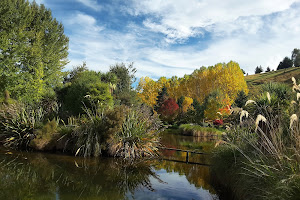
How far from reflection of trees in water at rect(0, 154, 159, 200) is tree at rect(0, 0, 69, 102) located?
10.7m

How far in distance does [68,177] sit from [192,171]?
3868mm

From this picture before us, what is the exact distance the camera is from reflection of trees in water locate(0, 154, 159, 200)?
4965mm

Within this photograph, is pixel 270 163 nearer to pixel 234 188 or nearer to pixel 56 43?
pixel 234 188

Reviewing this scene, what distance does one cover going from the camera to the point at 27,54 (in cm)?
2138

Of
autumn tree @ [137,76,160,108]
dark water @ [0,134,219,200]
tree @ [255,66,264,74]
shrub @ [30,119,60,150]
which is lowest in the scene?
dark water @ [0,134,219,200]

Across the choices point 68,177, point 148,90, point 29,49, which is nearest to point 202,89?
point 148,90

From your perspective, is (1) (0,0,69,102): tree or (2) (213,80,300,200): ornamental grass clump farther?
(1) (0,0,69,102): tree

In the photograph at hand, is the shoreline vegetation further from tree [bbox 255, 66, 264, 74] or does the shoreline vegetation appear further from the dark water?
tree [bbox 255, 66, 264, 74]

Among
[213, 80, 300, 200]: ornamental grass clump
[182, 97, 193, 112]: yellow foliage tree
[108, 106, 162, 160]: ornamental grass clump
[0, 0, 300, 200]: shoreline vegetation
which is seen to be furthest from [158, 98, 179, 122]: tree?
[213, 80, 300, 200]: ornamental grass clump

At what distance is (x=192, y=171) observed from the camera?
7562 millimetres

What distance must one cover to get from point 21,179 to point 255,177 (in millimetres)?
5398

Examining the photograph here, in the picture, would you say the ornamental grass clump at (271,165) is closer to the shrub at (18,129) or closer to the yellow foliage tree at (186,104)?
the shrub at (18,129)

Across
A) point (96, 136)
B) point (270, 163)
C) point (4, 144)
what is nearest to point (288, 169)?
point (270, 163)

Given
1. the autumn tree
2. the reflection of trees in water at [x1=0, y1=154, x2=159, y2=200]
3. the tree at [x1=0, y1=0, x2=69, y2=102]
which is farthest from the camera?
the autumn tree
